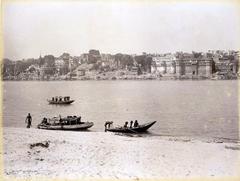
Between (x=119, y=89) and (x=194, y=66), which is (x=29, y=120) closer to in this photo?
(x=119, y=89)

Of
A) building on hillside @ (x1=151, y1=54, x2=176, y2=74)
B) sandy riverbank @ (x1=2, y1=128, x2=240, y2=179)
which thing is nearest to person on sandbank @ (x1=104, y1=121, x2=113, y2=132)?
sandy riverbank @ (x1=2, y1=128, x2=240, y2=179)

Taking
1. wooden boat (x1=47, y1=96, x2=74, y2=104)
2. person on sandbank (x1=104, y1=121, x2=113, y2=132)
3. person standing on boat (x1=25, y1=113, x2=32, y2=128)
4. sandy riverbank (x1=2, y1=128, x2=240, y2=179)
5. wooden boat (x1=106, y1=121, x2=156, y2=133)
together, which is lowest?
sandy riverbank (x1=2, y1=128, x2=240, y2=179)

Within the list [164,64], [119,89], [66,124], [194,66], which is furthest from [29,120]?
[194,66]

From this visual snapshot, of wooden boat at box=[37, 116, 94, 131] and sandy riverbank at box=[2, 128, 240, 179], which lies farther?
wooden boat at box=[37, 116, 94, 131]

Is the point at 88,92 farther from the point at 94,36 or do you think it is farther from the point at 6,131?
the point at 6,131

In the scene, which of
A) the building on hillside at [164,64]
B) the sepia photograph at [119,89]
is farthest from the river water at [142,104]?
the building on hillside at [164,64]

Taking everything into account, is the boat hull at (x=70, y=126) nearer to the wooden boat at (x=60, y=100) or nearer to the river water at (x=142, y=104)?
the river water at (x=142, y=104)

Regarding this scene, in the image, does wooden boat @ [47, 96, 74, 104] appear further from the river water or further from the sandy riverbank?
the sandy riverbank

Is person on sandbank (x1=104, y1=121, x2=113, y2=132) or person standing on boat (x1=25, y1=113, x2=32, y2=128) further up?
person standing on boat (x1=25, y1=113, x2=32, y2=128)
